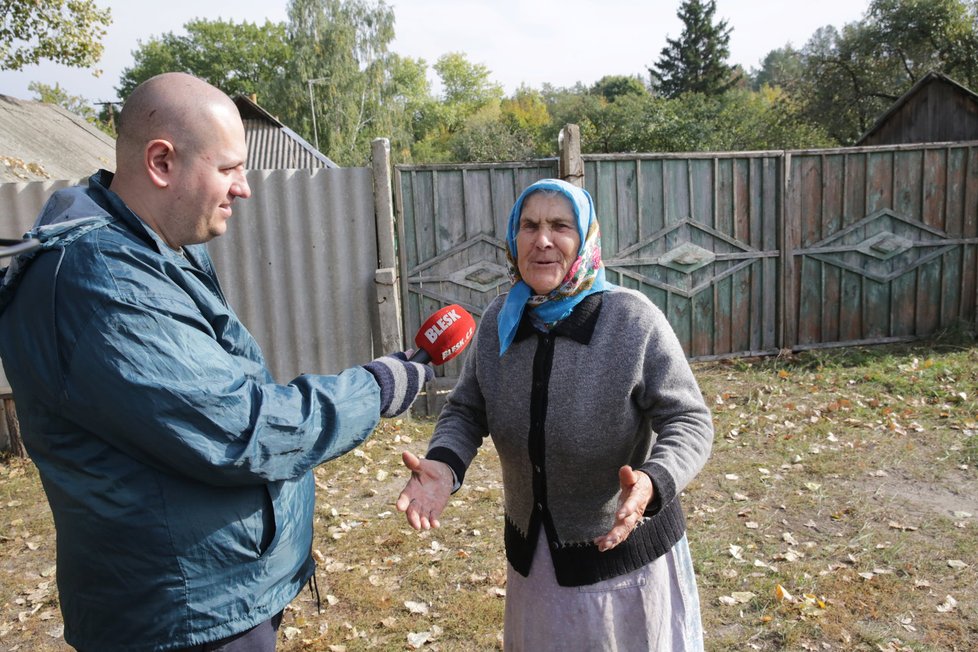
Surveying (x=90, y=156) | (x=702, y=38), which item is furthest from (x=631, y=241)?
(x=702, y=38)

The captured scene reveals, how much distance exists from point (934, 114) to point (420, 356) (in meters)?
16.5

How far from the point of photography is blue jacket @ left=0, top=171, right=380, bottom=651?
1.53 metres

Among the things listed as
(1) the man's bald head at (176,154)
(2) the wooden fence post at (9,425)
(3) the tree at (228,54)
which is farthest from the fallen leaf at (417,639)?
(3) the tree at (228,54)

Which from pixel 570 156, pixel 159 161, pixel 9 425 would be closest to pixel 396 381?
pixel 159 161

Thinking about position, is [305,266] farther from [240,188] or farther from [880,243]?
[880,243]

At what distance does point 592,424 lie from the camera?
215 cm

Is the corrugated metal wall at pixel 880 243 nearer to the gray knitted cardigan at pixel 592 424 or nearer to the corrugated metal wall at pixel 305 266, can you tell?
the corrugated metal wall at pixel 305 266

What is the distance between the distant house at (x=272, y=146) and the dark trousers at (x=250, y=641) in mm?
27375

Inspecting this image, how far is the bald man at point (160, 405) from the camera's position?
153 cm

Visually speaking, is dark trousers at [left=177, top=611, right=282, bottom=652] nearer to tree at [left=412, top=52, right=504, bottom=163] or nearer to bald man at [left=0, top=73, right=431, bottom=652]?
bald man at [left=0, top=73, right=431, bottom=652]

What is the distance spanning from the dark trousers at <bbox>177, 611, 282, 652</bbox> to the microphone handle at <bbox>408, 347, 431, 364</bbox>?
0.85 metres

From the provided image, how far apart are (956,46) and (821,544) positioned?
34.0m

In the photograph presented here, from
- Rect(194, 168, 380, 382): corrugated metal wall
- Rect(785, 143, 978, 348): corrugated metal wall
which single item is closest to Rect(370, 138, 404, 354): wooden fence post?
Rect(194, 168, 380, 382): corrugated metal wall

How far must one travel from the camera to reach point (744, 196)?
26.9 feet
